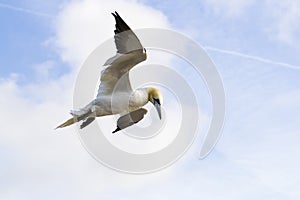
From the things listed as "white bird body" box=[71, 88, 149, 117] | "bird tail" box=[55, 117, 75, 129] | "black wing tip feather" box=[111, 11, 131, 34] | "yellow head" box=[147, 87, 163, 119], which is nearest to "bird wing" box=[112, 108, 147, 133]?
"white bird body" box=[71, 88, 149, 117]

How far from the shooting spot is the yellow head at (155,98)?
1046 inches

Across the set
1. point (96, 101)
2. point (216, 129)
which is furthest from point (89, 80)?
point (216, 129)

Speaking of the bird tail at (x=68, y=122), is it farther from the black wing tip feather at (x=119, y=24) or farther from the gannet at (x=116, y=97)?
the black wing tip feather at (x=119, y=24)

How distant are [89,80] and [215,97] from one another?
406 cm

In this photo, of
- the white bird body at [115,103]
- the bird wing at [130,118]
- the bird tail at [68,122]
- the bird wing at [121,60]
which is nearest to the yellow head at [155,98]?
the white bird body at [115,103]

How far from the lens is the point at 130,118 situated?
90.5 feet

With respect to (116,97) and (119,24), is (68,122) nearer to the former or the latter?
→ (116,97)

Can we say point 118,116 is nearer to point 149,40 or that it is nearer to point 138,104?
point 138,104

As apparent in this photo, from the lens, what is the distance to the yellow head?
26.6 meters

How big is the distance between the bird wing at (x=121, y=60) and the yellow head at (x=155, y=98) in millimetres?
658

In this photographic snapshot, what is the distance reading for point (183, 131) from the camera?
2747 centimetres

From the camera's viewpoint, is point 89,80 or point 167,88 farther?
point 167,88

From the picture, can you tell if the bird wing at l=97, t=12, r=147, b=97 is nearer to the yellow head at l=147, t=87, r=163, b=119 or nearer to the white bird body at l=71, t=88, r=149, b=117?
the white bird body at l=71, t=88, r=149, b=117

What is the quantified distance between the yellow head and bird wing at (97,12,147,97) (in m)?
0.66
